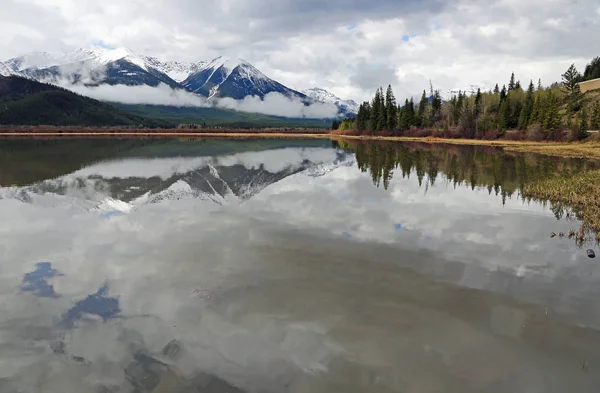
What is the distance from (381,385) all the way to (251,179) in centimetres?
2920

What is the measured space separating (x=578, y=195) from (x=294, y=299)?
22455mm

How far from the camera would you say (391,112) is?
505 feet

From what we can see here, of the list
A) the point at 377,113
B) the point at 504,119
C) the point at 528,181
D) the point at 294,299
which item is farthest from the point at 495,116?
the point at 294,299

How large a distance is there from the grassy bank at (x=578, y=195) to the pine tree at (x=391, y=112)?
12269 cm

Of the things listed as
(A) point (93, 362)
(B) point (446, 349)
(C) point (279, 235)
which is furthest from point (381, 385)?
(C) point (279, 235)

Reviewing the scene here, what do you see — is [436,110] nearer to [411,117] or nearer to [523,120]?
[411,117]

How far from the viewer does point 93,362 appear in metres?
8.31

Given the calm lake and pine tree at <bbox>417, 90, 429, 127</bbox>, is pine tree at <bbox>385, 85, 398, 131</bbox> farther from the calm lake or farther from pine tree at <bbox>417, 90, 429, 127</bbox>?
the calm lake

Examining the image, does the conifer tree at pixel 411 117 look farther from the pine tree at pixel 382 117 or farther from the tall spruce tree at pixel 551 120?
the tall spruce tree at pixel 551 120

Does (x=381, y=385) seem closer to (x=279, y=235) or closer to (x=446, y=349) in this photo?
(x=446, y=349)

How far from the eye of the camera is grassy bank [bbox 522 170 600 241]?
62.7 feet

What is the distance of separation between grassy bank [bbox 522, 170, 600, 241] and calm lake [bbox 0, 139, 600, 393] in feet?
2.72

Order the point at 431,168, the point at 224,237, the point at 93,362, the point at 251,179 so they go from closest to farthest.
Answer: the point at 93,362 < the point at 224,237 < the point at 251,179 < the point at 431,168

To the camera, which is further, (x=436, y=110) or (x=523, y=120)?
(x=436, y=110)
